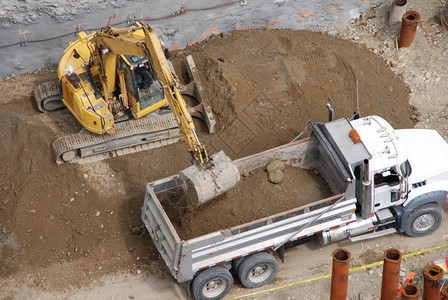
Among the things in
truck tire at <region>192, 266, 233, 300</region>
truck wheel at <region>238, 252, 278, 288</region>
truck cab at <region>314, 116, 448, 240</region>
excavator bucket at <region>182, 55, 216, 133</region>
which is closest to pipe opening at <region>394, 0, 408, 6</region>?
truck cab at <region>314, 116, 448, 240</region>

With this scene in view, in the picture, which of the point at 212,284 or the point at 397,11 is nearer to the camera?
the point at 212,284

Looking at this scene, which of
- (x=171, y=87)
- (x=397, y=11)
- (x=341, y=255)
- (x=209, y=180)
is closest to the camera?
(x=341, y=255)

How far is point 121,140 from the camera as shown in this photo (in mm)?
16000

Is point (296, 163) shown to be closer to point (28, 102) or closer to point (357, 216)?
point (357, 216)

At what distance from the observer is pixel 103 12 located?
56.5 ft

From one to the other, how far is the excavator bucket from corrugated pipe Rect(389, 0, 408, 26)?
5.93m

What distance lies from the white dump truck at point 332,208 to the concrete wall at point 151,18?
17.9 feet

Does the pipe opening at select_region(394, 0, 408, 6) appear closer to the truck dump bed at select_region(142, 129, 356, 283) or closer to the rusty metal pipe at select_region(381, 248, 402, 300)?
the truck dump bed at select_region(142, 129, 356, 283)

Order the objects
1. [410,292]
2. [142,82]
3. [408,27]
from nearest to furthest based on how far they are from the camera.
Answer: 1. [410,292]
2. [142,82]
3. [408,27]

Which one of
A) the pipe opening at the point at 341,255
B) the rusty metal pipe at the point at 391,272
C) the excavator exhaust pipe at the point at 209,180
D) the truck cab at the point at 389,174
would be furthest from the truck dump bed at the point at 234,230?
the rusty metal pipe at the point at 391,272

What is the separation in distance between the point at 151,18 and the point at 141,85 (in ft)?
7.90

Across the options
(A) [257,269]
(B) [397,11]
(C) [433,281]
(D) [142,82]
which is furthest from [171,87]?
(B) [397,11]

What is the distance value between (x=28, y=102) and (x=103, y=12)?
9.65 ft

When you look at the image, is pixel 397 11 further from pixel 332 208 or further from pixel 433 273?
pixel 433 273
